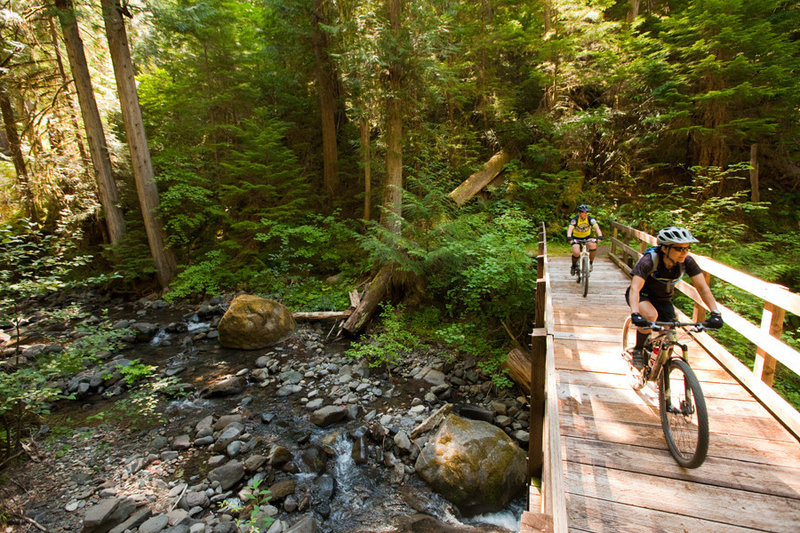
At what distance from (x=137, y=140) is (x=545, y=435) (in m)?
15.8

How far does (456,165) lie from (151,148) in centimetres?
1399

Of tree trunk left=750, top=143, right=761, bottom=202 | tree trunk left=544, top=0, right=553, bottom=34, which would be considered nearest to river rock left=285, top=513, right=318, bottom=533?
tree trunk left=750, top=143, right=761, bottom=202

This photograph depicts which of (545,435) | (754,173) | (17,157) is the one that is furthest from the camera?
(17,157)

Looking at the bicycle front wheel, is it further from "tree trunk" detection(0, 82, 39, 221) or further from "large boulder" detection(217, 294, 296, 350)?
"tree trunk" detection(0, 82, 39, 221)

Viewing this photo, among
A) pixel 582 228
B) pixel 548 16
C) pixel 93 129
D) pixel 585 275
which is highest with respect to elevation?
pixel 548 16

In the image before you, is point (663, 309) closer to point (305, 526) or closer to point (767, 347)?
point (767, 347)

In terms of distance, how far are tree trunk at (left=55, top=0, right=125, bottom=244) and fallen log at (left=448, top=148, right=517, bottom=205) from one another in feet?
44.3

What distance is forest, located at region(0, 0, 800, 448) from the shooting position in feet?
30.9

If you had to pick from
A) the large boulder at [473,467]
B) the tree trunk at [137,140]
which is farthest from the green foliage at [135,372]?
the large boulder at [473,467]

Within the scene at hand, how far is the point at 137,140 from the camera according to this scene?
41.4 feet

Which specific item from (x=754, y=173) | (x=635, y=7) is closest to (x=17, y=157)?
(x=635, y=7)

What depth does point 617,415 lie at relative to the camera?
3.49 m

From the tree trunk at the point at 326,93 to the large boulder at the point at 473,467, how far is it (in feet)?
38.3

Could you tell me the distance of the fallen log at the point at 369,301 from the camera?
32.1 ft
